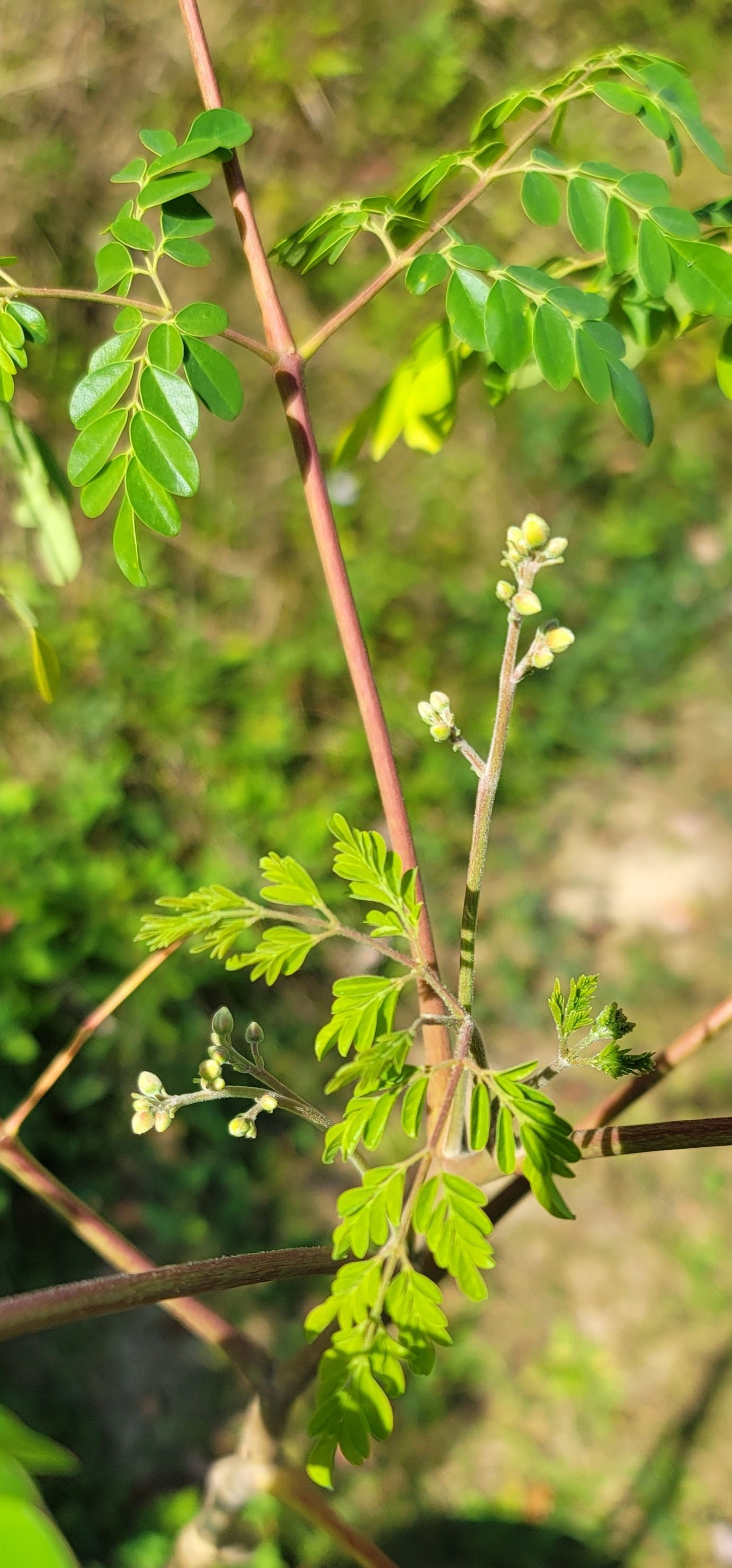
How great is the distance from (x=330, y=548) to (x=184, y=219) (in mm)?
283

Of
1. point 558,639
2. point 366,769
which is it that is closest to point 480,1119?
point 558,639

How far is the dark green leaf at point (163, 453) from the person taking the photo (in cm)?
69

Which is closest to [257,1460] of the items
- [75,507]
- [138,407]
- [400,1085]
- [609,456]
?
[400,1085]

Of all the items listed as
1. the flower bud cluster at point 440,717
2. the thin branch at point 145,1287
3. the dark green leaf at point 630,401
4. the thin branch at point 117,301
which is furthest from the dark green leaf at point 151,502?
the thin branch at point 145,1287

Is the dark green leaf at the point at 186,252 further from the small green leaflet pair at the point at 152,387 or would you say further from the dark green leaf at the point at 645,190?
the dark green leaf at the point at 645,190

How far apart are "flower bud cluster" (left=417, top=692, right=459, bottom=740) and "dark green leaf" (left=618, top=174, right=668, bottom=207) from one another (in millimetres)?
411

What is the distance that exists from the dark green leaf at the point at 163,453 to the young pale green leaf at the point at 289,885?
0.87 ft

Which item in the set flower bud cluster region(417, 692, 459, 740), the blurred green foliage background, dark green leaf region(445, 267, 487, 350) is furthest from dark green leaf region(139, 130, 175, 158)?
the blurred green foliage background

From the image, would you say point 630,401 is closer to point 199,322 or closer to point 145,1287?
point 199,322

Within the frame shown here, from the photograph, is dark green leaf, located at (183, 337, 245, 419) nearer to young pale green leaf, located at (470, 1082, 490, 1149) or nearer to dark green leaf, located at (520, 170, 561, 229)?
dark green leaf, located at (520, 170, 561, 229)

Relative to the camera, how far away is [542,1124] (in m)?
0.61

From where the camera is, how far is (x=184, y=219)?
77 cm

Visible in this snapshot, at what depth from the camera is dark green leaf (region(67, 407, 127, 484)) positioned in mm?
713

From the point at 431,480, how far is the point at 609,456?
28.6 inches
